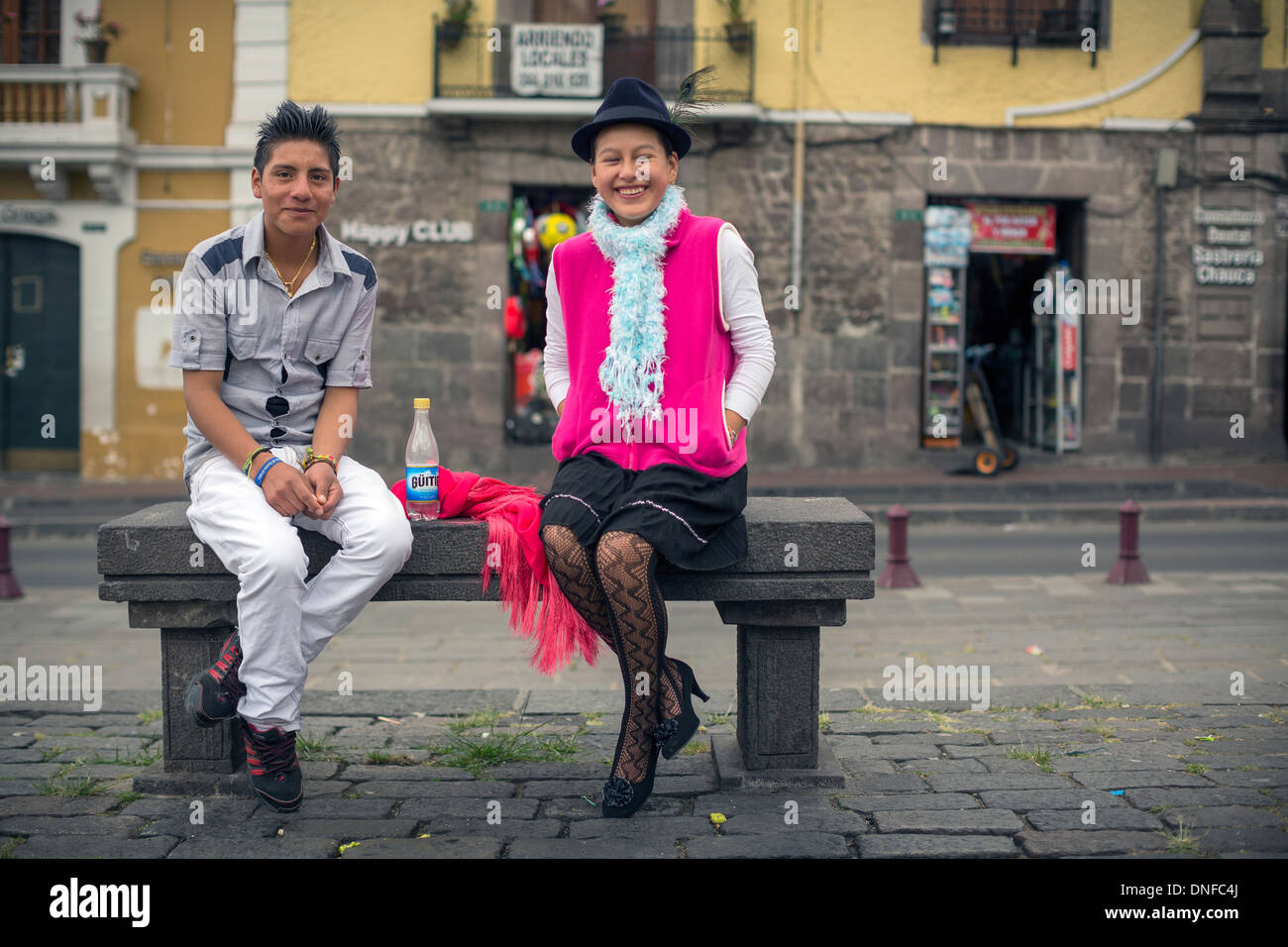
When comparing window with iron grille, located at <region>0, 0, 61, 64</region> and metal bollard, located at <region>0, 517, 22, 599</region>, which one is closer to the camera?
metal bollard, located at <region>0, 517, 22, 599</region>

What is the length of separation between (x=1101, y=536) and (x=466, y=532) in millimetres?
8909

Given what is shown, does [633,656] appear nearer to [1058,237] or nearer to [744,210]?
[744,210]

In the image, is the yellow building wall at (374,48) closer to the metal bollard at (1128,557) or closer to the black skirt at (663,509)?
the metal bollard at (1128,557)

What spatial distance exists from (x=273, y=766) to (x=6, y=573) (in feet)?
19.2

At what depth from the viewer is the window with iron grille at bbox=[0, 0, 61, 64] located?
52.6 ft

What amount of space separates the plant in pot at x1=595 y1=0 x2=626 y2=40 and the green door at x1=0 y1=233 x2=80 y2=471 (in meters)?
7.21

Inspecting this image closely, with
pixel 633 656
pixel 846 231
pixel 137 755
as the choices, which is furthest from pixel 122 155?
pixel 633 656

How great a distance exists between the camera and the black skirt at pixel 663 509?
3.62 metres

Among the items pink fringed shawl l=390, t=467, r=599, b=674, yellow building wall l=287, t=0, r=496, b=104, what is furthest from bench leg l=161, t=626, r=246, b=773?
yellow building wall l=287, t=0, r=496, b=104

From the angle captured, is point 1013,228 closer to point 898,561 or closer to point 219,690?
point 898,561

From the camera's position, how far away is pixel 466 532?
12.5ft

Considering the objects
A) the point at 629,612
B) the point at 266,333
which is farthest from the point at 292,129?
the point at 629,612

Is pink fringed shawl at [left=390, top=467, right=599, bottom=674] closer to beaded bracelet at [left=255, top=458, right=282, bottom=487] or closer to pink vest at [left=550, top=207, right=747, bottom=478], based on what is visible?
pink vest at [left=550, top=207, right=747, bottom=478]

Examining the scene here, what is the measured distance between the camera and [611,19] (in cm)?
1598
